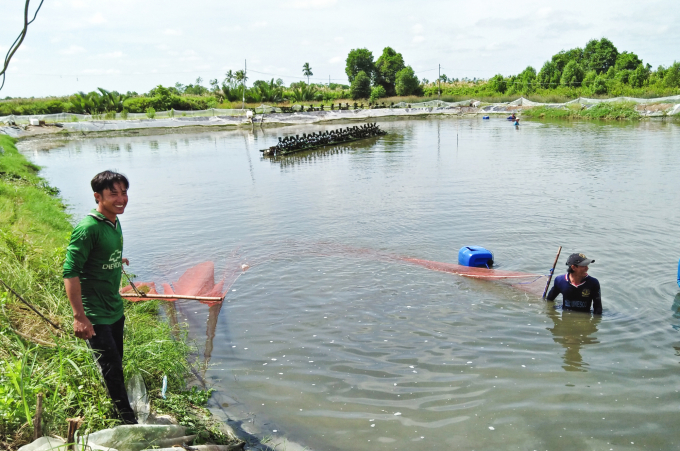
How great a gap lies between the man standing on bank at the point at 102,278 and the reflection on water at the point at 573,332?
484 centimetres

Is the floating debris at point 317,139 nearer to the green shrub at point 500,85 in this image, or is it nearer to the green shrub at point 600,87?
the green shrub at point 600,87

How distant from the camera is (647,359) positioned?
227 inches

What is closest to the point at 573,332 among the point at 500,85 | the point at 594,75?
the point at 594,75

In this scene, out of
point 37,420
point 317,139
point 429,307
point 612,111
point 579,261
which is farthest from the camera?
point 612,111

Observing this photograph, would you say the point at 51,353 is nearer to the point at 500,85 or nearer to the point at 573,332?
the point at 573,332

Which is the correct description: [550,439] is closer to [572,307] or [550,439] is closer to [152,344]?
[572,307]

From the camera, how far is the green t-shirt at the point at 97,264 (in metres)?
3.39

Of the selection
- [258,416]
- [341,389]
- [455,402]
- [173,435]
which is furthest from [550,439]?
[173,435]

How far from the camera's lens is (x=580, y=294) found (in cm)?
668

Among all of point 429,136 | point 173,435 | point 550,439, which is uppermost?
point 429,136

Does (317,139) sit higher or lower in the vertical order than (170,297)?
higher

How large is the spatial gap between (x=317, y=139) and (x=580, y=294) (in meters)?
24.3

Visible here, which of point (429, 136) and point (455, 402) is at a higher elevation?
point (429, 136)

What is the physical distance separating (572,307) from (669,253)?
3.82 meters
